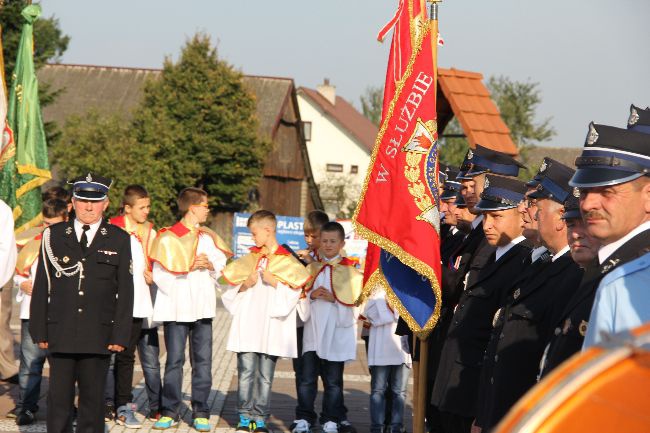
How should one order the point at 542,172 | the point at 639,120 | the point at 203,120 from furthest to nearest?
the point at 203,120
the point at 542,172
the point at 639,120

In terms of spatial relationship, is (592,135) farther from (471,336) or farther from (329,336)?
(329,336)

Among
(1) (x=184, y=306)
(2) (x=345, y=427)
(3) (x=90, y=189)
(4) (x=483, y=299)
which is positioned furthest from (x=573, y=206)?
(1) (x=184, y=306)

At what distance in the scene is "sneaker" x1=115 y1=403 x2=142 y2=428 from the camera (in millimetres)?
9188

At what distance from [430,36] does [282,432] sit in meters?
4.05

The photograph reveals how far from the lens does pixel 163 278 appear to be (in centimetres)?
939

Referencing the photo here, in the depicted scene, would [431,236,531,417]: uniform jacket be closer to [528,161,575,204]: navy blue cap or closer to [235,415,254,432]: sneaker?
[528,161,575,204]: navy blue cap

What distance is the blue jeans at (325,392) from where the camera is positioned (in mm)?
9266

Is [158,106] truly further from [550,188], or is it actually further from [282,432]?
[550,188]

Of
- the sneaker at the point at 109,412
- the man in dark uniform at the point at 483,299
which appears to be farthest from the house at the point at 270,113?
the man in dark uniform at the point at 483,299

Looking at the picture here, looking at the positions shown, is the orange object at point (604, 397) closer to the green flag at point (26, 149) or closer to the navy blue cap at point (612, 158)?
the navy blue cap at point (612, 158)

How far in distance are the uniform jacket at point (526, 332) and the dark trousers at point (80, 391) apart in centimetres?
377

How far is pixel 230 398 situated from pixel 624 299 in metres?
8.51

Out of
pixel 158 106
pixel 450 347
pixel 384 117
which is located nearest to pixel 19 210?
pixel 384 117

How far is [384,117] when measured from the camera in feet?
24.3
